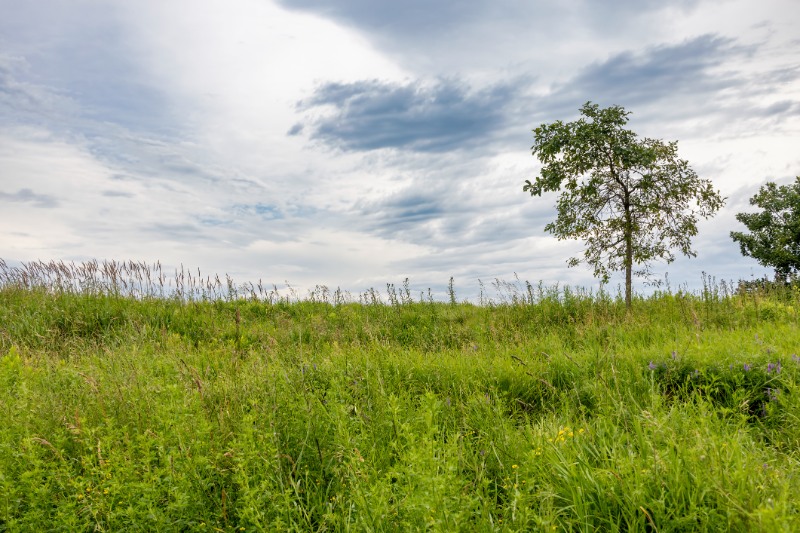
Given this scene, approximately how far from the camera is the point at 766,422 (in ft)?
17.3

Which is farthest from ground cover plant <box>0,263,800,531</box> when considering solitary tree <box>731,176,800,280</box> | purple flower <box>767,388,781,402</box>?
solitary tree <box>731,176,800,280</box>

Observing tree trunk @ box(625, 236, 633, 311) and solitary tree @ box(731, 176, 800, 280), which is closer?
tree trunk @ box(625, 236, 633, 311)

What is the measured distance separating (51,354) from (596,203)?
12.2 meters

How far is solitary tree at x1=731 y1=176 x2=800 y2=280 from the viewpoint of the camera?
2820 cm

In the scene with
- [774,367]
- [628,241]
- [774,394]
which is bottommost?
[774,394]

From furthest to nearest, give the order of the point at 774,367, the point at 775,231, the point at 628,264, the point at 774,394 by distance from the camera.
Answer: the point at 775,231
the point at 628,264
the point at 774,367
the point at 774,394

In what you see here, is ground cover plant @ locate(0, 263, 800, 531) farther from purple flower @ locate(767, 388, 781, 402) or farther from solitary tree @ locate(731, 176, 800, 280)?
solitary tree @ locate(731, 176, 800, 280)

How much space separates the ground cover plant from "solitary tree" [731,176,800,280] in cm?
2417

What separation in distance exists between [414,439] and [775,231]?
A: 33.0 m

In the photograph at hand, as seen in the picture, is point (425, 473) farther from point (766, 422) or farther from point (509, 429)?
point (766, 422)

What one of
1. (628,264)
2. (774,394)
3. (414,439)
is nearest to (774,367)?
(774,394)

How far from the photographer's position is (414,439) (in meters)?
3.30

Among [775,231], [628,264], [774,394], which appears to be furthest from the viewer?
[775,231]

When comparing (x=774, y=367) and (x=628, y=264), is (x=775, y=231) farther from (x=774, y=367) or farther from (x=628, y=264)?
(x=774, y=367)
